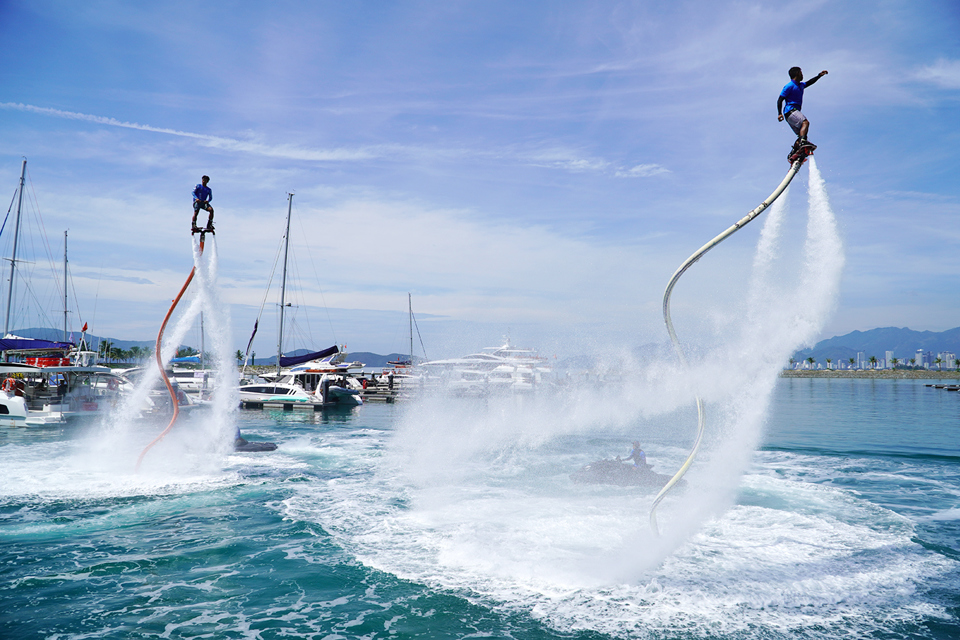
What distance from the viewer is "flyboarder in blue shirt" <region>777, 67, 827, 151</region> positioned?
731 centimetres

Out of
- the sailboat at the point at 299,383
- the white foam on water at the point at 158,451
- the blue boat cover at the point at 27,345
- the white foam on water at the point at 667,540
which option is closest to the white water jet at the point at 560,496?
the white foam on water at the point at 667,540

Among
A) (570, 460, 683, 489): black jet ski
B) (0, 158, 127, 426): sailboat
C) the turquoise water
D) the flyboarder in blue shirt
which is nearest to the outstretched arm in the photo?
the flyboarder in blue shirt

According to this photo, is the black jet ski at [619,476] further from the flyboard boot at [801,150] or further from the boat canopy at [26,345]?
the boat canopy at [26,345]

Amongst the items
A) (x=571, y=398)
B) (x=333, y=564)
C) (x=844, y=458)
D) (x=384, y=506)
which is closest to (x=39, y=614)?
(x=333, y=564)

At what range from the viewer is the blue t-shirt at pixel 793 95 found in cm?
733

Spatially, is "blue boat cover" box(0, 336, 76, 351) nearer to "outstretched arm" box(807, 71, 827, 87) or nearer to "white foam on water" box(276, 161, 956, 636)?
"white foam on water" box(276, 161, 956, 636)

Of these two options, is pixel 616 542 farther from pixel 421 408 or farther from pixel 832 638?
pixel 421 408

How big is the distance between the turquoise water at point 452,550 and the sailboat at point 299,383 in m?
30.7

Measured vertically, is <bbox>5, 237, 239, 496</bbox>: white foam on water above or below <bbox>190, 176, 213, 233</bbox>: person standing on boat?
below

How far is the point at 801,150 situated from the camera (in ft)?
24.3

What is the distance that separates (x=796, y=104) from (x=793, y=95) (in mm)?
124

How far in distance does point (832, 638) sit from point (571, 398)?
51739 millimetres

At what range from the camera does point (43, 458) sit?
29.0 meters

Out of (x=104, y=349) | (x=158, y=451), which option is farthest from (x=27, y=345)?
(x=104, y=349)
